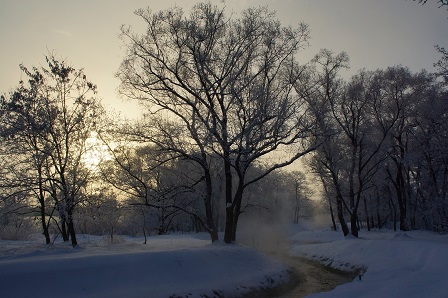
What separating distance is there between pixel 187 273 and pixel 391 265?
32.8ft

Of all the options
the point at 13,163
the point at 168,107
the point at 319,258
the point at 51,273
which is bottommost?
the point at 319,258

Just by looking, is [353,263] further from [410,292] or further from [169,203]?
[169,203]

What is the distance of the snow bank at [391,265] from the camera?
462 inches

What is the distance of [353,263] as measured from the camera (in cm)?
2045

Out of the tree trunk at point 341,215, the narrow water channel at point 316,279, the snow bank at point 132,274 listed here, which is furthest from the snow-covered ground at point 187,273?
the tree trunk at point 341,215

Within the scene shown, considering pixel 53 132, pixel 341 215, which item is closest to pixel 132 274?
pixel 53 132

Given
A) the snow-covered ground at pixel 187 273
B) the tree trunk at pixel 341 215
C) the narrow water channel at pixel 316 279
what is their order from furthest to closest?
1. the tree trunk at pixel 341 215
2. the narrow water channel at pixel 316 279
3. the snow-covered ground at pixel 187 273

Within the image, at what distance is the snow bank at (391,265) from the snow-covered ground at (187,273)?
32mm

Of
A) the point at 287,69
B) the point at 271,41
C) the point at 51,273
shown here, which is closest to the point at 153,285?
the point at 51,273

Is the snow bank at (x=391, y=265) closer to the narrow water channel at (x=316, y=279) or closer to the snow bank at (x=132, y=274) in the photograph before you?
the narrow water channel at (x=316, y=279)

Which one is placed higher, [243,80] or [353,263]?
[243,80]

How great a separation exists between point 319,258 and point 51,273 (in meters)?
19.6

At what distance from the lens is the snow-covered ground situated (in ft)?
35.6

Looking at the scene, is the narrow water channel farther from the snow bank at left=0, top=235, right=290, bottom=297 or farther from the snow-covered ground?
the snow bank at left=0, top=235, right=290, bottom=297
